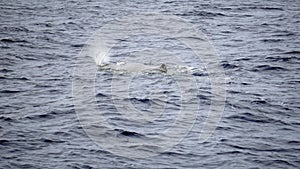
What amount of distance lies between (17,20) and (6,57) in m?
12.1

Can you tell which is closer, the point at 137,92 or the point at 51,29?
the point at 137,92

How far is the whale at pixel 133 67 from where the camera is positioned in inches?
1300

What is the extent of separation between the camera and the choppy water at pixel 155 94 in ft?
70.8

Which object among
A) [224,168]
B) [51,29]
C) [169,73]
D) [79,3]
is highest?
[79,3]

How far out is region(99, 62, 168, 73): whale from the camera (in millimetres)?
33028

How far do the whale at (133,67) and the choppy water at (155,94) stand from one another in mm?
891

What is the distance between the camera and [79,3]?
55344 millimetres

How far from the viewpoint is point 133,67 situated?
33688 millimetres

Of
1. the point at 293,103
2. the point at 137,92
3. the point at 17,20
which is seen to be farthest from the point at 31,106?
the point at 17,20

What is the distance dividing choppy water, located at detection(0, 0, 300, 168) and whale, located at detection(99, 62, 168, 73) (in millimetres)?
891

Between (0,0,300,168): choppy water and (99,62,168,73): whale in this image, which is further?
(99,62,168,73): whale

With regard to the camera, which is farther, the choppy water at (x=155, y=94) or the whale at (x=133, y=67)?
the whale at (x=133, y=67)

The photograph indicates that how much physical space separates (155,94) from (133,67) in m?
5.09

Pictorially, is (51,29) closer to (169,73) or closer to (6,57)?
(6,57)
